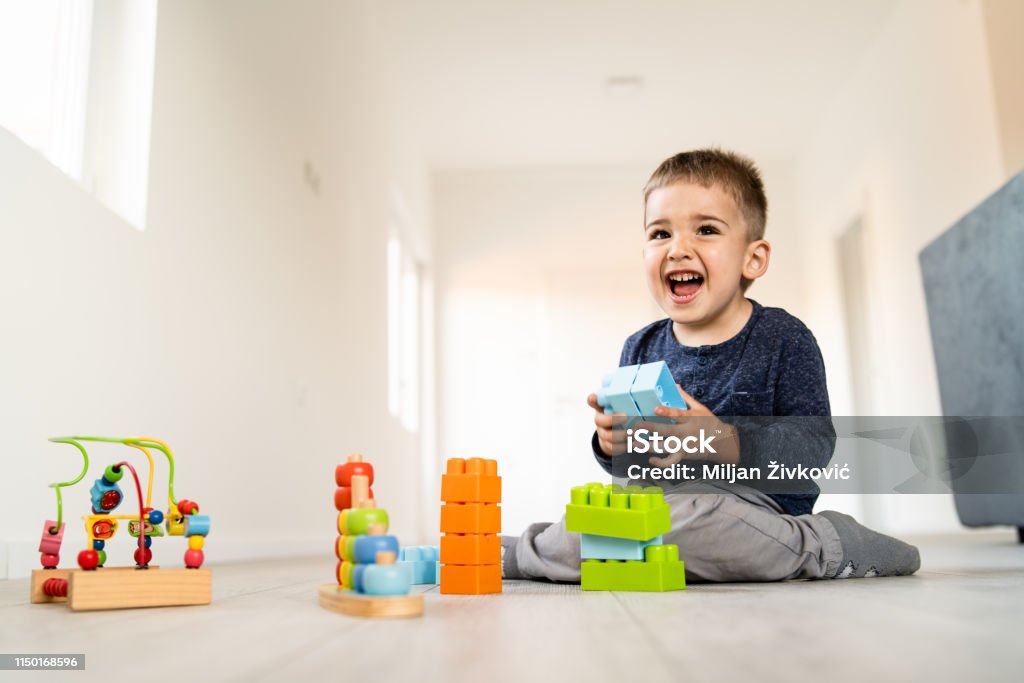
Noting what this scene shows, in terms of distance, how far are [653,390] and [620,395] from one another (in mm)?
79

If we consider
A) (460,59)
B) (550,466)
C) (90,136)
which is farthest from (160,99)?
(550,466)

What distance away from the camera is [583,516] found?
1267 millimetres

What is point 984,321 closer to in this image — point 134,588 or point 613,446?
point 613,446

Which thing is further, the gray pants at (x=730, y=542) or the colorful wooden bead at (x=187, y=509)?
the gray pants at (x=730, y=542)

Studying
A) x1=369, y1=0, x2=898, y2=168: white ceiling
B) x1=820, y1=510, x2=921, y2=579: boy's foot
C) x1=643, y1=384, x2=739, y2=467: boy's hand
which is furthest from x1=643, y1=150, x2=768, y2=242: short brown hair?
x1=369, y1=0, x2=898, y2=168: white ceiling

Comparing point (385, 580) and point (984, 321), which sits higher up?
point (984, 321)

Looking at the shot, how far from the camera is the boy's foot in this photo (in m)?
1.46

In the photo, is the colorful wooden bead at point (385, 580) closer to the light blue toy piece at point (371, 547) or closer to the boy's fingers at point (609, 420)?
the light blue toy piece at point (371, 547)

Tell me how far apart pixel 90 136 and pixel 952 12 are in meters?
3.40

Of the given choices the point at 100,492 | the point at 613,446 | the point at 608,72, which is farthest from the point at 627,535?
the point at 608,72

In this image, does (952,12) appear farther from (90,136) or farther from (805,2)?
(90,136)

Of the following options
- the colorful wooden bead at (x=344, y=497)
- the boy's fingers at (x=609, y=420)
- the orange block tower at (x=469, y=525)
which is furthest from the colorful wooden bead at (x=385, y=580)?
the boy's fingers at (x=609, y=420)

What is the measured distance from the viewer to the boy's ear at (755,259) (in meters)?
1.65

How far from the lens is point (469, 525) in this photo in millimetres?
1193
